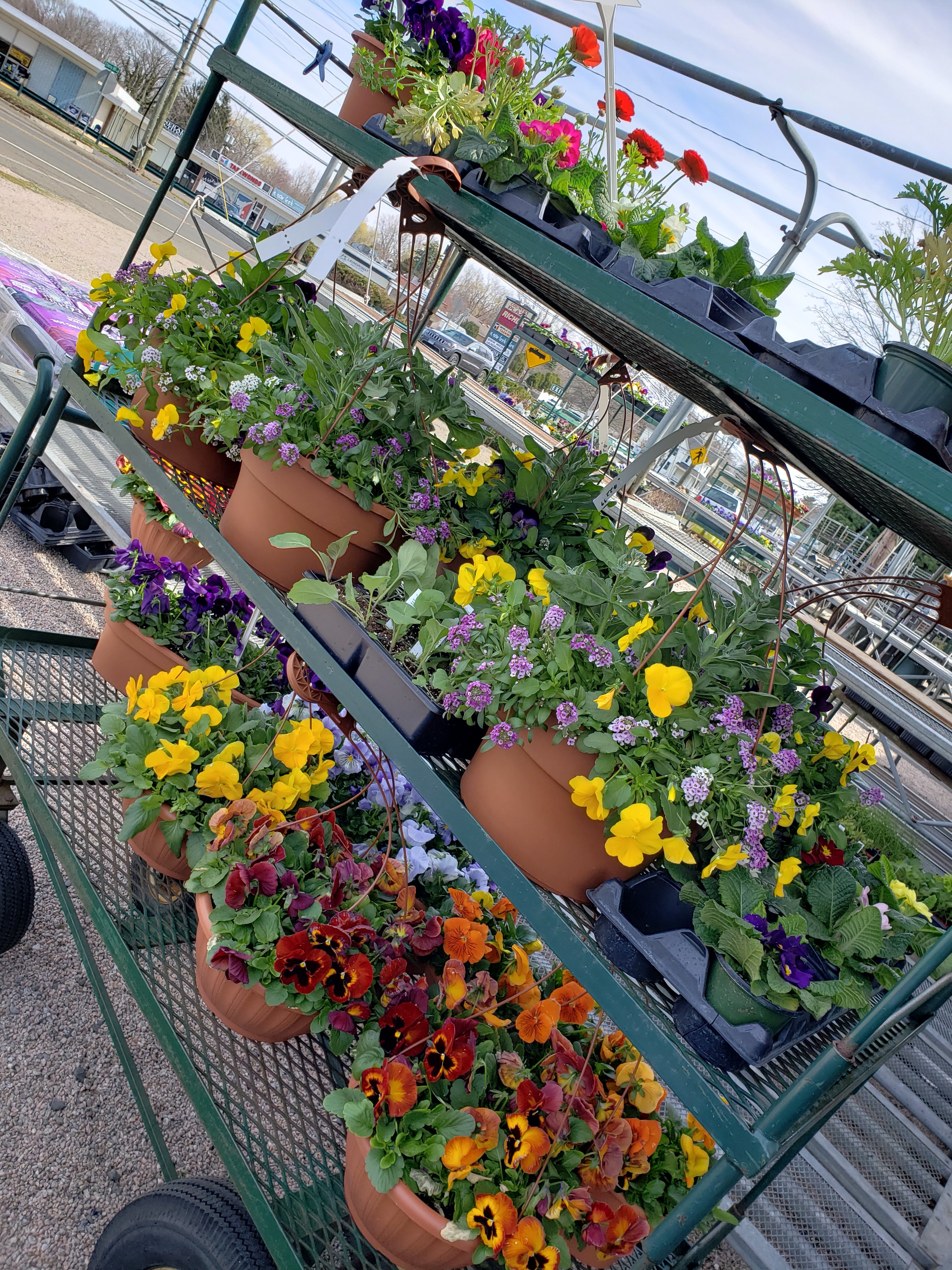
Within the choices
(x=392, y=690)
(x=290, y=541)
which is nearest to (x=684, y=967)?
(x=392, y=690)

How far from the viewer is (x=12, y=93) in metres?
26.6

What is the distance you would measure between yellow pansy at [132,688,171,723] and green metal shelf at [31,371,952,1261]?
458mm

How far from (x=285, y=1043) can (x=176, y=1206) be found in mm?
339

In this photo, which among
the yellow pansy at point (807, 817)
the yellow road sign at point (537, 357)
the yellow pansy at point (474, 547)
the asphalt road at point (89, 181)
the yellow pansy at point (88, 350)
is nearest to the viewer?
the yellow pansy at point (807, 817)

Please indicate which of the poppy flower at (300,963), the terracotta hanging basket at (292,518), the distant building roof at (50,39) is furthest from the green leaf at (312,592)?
the distant building roof at (50,39)

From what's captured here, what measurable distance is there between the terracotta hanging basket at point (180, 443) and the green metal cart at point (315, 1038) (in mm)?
45

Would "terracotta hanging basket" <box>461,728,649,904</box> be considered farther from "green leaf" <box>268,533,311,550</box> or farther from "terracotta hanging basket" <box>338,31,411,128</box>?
"terracotta hanging basket" <box>338,31,411,128</box>

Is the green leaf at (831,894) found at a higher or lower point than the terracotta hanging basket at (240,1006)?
higher

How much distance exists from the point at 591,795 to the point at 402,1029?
0.64m

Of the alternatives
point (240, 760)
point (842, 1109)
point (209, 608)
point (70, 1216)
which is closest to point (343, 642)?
point (240, 760)

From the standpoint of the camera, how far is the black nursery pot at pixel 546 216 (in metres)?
0.94

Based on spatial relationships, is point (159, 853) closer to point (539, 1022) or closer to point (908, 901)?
point (539, 1022)

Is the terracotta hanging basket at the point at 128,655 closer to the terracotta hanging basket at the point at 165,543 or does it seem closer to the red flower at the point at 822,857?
the terracotta hanging basket at the point at 165,543

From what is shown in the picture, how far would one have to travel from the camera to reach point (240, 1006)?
1368 millimetres
